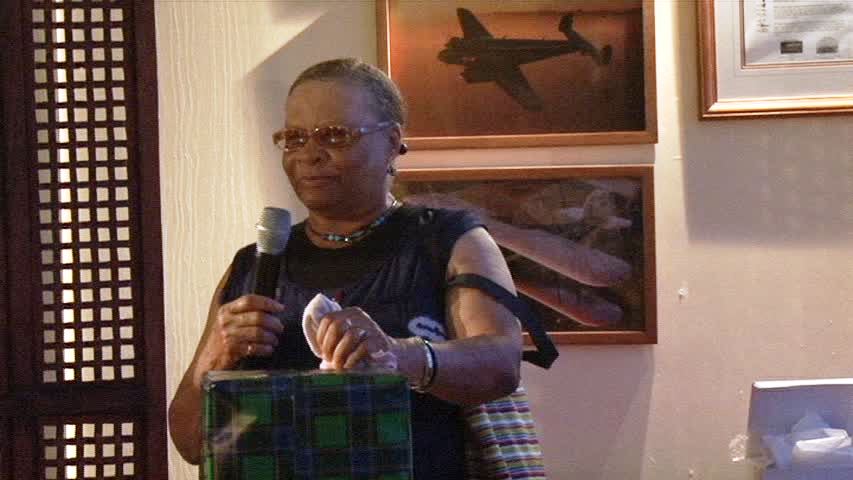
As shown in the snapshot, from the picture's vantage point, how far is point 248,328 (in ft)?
3.71

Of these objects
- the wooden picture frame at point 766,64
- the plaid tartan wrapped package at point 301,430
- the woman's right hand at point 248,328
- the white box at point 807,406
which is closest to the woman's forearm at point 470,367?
the woman's right hand at point 248,328

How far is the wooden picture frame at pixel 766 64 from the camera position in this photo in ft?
6.67

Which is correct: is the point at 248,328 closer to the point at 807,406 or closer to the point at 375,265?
the point at 375,265

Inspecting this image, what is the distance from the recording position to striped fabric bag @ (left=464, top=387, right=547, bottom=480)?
1327 mm

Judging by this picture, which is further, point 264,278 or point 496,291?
point 496,291

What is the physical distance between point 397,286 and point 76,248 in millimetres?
793

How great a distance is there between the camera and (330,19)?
82.8 inches

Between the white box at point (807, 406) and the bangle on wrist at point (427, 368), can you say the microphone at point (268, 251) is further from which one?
the white box at point (807, 406)

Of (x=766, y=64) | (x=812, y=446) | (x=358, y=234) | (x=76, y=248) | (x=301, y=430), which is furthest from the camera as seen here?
(x=766, y=64)

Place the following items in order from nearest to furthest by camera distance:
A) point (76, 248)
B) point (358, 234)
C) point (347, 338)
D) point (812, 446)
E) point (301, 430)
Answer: point (301, 430), point (347, 338), point (358, 234), point (812, 446), point (76, 248)

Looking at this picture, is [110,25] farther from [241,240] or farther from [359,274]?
[359,274]

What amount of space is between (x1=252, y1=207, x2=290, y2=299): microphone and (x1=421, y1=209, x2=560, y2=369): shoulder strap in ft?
0.84

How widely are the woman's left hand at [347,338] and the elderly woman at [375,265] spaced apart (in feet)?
0.57

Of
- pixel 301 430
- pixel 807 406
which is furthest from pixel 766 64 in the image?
pixel 301 430
